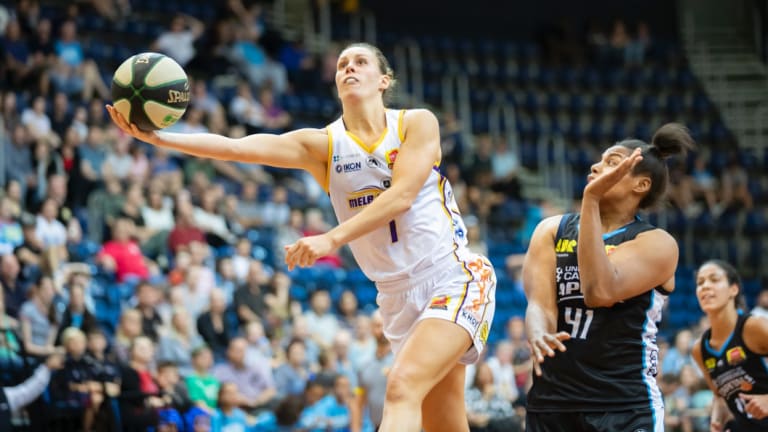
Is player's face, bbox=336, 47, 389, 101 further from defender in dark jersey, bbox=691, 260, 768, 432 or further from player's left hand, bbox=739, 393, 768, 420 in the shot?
player's left hand, bbox=739, 393, 768, 420

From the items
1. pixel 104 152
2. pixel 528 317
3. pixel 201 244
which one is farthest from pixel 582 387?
pixel 104 152

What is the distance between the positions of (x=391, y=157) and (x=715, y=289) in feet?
8.28

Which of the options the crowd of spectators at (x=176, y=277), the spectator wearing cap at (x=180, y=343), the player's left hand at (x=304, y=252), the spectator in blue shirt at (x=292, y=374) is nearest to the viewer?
the player's left hand at (x=304, y=252)

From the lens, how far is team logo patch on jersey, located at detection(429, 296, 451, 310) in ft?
16.2

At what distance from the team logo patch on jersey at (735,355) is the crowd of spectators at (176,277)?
8.88 ft

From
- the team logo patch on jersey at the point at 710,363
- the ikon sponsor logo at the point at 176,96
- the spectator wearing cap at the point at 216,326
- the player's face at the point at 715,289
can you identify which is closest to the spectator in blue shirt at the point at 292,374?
the spectator wearing cap at the point at 216,326

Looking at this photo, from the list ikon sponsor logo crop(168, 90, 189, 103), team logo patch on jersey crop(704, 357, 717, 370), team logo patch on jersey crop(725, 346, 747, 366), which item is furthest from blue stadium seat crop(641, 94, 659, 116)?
ikon sponsor logo crop(168, 90, 189, 103)

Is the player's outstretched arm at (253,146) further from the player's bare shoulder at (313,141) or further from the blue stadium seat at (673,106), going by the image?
the blue stadium seat at (673,106)

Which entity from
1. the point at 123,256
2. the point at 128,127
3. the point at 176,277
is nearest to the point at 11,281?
the point at 123,256

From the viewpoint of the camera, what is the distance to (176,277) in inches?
434

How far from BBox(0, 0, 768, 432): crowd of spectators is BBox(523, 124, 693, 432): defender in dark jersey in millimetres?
3417

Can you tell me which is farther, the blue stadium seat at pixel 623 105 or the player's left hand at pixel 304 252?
the blue stadium seat at pixel 623 105

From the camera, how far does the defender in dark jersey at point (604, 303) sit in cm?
441

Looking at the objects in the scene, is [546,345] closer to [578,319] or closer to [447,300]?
[578,319]
